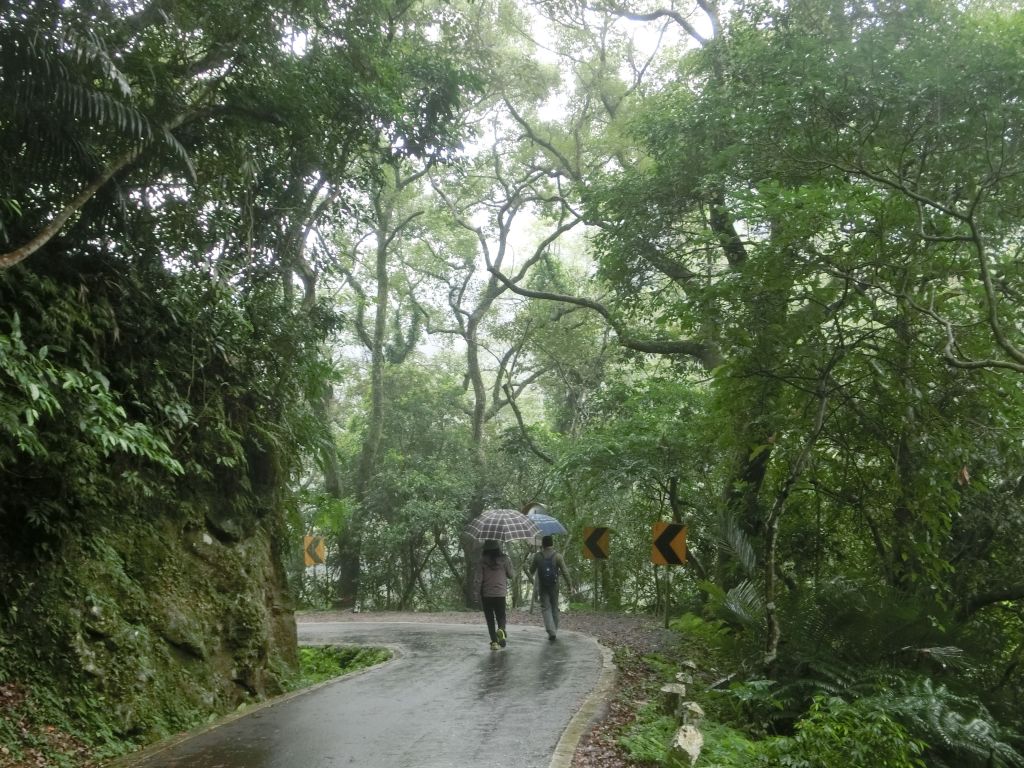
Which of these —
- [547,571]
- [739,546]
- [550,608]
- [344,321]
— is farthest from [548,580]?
[344,321]

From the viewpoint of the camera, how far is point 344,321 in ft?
47.2

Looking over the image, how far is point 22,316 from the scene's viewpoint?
753 centimetres

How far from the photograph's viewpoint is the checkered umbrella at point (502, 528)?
13.1 metres

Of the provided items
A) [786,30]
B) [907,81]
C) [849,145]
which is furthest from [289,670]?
[786,30]

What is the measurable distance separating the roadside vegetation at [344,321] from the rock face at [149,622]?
34 millimetres

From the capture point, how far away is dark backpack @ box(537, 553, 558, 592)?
13922mm

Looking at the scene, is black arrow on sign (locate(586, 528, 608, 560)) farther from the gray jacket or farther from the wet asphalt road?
the gray jacket

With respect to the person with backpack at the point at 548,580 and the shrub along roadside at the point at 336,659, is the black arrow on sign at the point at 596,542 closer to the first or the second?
the person with backpack at the point at 548,580

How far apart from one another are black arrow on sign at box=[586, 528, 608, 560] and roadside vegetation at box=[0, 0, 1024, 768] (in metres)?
3.45

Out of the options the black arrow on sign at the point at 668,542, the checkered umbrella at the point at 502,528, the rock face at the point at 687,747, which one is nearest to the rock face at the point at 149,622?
the checkered umbrella at the point at 502,528

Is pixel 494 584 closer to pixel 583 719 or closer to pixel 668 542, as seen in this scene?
pixel 668 542

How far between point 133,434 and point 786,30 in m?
12.4

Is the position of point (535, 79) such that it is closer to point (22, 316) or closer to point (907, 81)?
point (907, 81)

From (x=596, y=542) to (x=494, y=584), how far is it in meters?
5.22
